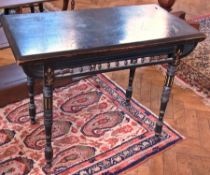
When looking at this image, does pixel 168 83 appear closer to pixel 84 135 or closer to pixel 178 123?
pixel 178 123

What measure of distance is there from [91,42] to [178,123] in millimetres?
998

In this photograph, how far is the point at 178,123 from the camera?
2186 millimetres

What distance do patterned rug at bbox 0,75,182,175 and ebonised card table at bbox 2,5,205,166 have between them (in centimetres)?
17

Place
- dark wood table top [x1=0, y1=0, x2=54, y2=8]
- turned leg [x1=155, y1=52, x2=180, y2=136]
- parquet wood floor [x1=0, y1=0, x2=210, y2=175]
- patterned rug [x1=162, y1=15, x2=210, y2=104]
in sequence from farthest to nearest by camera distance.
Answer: patterned rug [x1=162, y1=15, x2=210, y2=104]
dark wood table top [x1=0, y1=0, x2=54, y2=8]
parquet wood floor [x1=0, y1=0, x2=210, y2=175]
turned leg [x1=155, y1=52, x2=180, y2=136]

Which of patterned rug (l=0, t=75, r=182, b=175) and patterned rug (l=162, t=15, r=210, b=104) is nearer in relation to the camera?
patterned rug (l=0, t=75, r=182, b=175)

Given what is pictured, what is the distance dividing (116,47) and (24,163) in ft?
2.71

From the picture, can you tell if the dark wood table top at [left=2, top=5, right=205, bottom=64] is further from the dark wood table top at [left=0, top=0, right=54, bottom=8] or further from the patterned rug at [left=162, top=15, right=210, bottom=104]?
the patterned rug at [left=162, top=15, right=210, bottom=104]

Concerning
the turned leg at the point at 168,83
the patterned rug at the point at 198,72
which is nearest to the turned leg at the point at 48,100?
the turned leg at the point at 168,83

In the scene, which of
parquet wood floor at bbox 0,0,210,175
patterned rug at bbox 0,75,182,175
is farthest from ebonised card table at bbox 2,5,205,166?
parquet wood floor at bbox 0,0,210,175

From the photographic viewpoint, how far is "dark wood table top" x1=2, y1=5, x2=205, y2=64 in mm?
1415

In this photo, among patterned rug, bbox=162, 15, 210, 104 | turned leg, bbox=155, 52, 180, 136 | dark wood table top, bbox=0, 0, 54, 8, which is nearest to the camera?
turned leg, bbox=155, 52, 180, 136

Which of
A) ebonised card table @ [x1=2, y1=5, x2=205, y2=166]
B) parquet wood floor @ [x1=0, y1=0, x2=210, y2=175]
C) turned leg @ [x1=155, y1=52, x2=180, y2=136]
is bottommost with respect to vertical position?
parquet wood floor @ [x1=0, y1=0, x2=210, y2=175]

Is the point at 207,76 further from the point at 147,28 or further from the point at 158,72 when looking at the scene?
the point at 147,28

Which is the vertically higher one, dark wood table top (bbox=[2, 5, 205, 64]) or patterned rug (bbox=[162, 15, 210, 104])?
dark wood table top (bbox=[2, 5, 205, 64])
